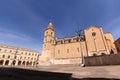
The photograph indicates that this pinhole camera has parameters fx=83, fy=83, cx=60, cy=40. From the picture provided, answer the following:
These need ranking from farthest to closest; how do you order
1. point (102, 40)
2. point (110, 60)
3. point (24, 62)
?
point (24, 62) < point (102, 40) < point (110, 60)

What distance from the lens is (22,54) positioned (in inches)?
2410

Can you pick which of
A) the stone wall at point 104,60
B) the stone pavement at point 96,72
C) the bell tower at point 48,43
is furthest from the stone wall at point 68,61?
the stone pavement at point 96,72

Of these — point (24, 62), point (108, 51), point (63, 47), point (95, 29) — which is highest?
point (95, 29)

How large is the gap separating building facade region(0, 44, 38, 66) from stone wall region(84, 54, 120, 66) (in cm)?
5297

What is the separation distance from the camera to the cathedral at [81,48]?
3306 centimetres

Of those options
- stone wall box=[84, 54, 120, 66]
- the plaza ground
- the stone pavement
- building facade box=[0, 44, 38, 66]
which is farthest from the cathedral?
building facade box=[0, 44, 38, 66]

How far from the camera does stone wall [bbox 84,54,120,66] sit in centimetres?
1541

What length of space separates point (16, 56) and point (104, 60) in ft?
189

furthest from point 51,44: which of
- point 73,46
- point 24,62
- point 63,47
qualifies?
point 24,62

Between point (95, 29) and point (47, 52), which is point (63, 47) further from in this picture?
point (95, 29)

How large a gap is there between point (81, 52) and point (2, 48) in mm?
48088

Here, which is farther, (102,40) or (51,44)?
(51,44)

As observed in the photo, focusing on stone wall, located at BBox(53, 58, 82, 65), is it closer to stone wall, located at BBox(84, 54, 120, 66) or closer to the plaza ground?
stone wall, located at BBox(84, 54, 120, 66)

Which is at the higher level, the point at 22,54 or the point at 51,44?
the point at 51,44
